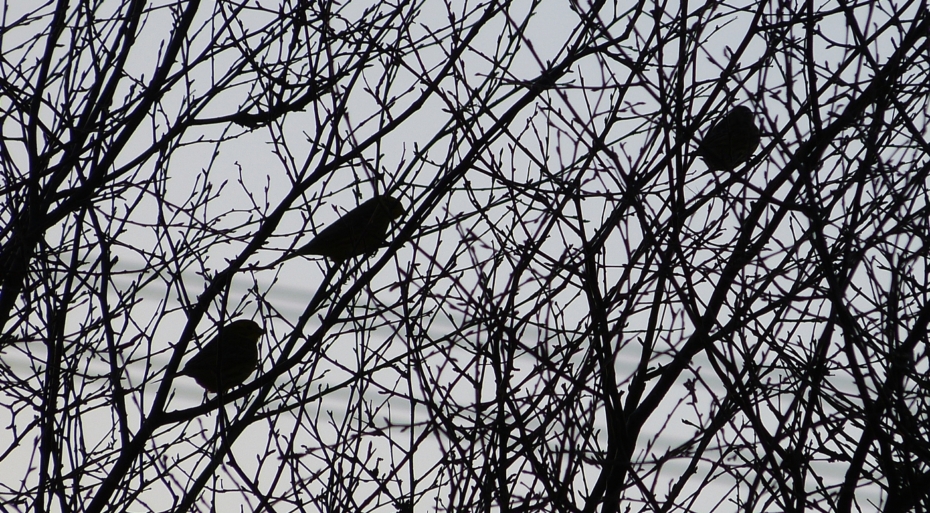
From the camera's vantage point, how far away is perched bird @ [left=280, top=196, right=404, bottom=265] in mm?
3834

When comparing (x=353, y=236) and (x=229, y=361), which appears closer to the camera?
(x=353, y=236)

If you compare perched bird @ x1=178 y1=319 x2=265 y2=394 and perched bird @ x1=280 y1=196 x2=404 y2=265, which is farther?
perched bird @ x1=178 y1=319 x2=265 y2=394

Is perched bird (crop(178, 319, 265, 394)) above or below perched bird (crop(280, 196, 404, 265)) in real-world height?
below

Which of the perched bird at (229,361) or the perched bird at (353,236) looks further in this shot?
the perched bird at (229,361)

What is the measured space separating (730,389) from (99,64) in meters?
3.15

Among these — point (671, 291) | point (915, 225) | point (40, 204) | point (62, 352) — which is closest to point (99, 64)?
point (40, 204)

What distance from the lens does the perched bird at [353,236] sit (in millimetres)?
3834

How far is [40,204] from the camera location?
12.9 ft

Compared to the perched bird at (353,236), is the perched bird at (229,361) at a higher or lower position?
lower

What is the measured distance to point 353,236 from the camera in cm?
369

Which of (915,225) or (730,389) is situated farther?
(915,225)

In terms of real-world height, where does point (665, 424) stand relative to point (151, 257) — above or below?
below

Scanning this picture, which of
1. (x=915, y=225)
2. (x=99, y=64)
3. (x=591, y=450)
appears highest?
(x=99, y=64)

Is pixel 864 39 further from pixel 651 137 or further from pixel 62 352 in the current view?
pixel 62 352
